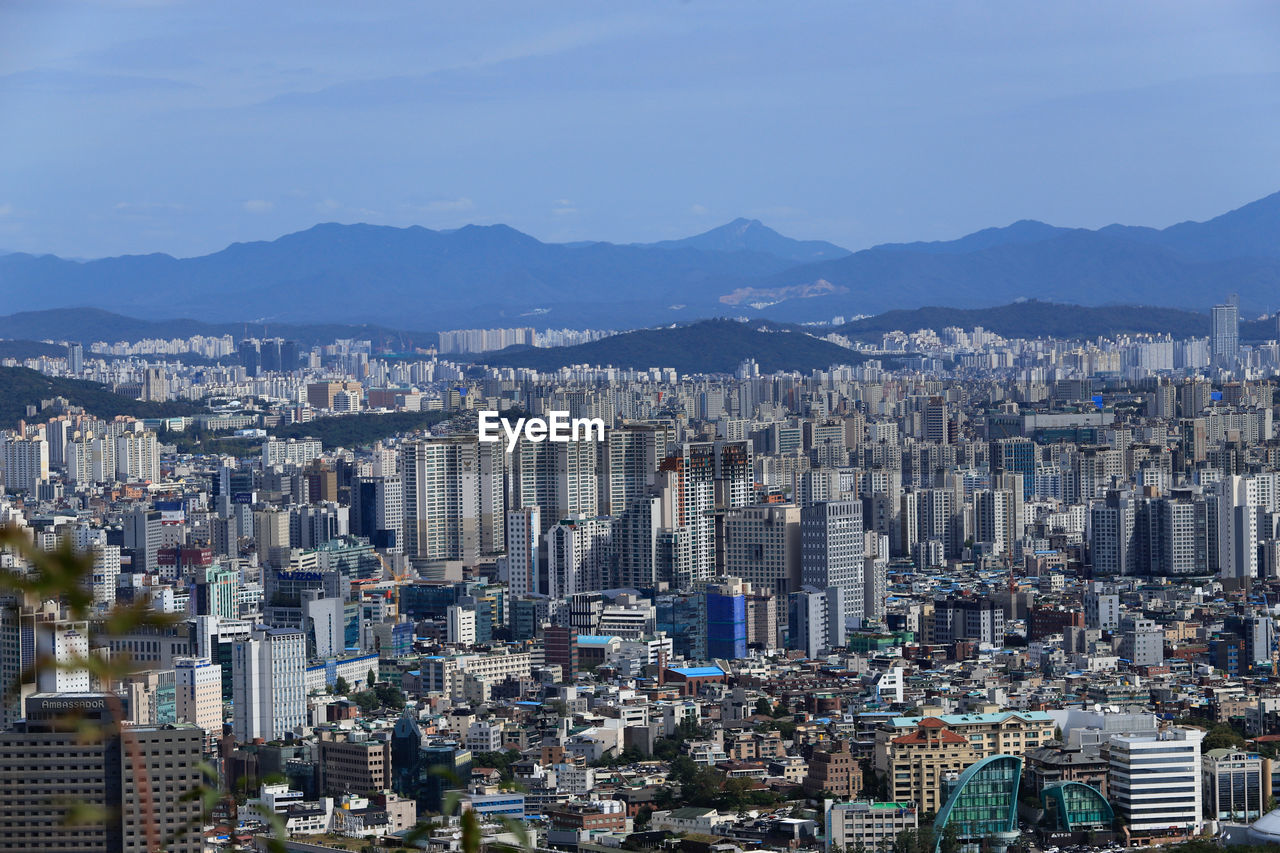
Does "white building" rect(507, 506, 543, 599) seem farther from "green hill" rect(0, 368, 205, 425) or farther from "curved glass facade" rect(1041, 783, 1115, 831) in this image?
"green hill" rect(0, 368, 205, 425)

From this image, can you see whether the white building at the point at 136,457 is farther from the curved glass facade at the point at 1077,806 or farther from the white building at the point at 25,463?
the curved glass facade at the point at 1077,806

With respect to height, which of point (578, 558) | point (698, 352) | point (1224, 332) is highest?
point (1224, 332)

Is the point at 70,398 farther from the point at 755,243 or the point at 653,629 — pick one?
the point at 755,243

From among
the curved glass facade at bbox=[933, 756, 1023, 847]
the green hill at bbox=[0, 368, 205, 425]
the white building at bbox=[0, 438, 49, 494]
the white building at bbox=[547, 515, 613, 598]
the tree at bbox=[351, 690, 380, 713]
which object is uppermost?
the green hill at bbox=[0, 368, 205, 425]

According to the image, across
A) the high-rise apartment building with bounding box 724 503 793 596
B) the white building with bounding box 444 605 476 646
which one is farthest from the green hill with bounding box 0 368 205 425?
the white building with bounding box 444 605 476 646

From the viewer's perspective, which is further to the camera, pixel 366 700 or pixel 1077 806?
pixel 366 700

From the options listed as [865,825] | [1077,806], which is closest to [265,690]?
[865,825]
